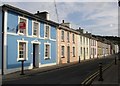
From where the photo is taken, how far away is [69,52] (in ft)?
135

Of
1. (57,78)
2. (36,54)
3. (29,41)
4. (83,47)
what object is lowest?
(57,78)

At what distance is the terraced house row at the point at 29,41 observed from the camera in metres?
21.2

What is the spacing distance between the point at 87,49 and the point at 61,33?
2123 centimetres

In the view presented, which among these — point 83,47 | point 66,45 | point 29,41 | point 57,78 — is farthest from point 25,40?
point 83,47

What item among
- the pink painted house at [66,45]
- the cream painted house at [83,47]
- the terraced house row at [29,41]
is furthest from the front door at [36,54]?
the cream painted house at [83,47]

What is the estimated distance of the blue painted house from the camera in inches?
837

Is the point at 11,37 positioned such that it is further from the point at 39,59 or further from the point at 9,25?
the point at 39,59

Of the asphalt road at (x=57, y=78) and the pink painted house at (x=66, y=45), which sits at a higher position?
the pink painted house at (x=66, y=45)

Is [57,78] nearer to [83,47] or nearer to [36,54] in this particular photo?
[36,54]

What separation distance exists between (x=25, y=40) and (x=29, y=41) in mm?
1007

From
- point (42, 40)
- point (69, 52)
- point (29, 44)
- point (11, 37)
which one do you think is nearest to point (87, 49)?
point (69, 52)

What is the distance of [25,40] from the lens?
24.4 meters

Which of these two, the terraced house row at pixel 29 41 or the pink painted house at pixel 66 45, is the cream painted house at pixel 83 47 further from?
the terraced house row at pixel 29 41

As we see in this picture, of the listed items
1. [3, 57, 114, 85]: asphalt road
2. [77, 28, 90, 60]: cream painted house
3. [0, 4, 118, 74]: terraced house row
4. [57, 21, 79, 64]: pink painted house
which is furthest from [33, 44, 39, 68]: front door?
[77, 28, 90, 60]: cream painted house
